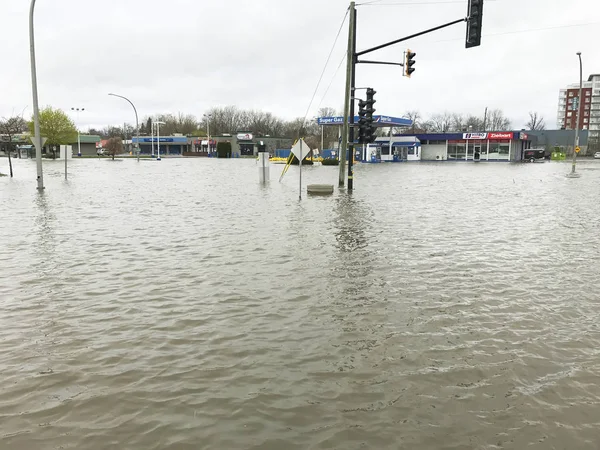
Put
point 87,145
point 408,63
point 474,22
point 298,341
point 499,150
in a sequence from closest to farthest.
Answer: point 298,341, point 474,22, point 408,63, point 499,150, point 87,145

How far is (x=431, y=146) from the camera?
266 ft

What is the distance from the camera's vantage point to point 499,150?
76938 mm

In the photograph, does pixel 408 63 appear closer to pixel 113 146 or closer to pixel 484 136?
pixel 484 136

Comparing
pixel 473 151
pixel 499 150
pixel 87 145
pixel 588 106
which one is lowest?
pixel 473 151

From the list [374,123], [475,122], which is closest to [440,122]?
[475,122]

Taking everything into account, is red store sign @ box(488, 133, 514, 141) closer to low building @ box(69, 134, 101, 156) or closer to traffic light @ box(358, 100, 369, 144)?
traffic light @ box(358, 100, 369, 144)

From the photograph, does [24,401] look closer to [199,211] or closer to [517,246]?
[517,246]

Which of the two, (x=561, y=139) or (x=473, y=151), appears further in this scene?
(x=561, y=139)

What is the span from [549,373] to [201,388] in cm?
324

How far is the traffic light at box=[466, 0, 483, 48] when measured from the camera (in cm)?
1509

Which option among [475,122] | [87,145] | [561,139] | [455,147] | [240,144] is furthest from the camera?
[475,122]

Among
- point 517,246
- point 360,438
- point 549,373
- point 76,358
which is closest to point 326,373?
point 360,438

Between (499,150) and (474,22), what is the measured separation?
66.8 metres

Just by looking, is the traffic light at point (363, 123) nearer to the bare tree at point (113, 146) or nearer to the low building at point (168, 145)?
the bare tree at point (113, 146)
